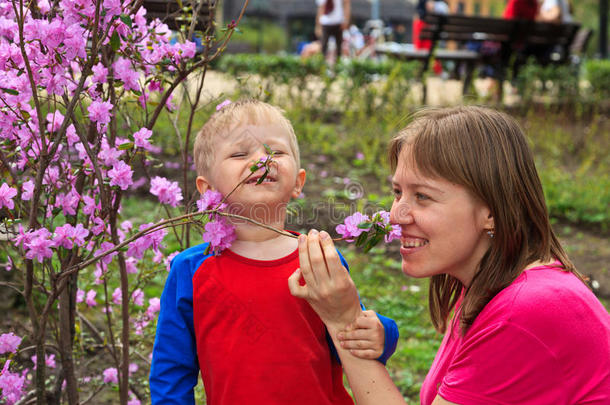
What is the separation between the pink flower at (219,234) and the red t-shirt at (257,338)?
54mm

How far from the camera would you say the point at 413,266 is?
63.9 inches

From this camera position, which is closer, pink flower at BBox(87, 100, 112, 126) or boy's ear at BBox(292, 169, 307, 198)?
pink flower at BBox(87, 100, 112, 126)

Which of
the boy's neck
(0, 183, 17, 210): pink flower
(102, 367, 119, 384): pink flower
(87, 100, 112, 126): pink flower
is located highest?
(87, 100, 112, 126): pink flower

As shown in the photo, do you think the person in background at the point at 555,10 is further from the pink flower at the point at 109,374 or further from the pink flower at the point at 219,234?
the pink flower at the point at 219,234

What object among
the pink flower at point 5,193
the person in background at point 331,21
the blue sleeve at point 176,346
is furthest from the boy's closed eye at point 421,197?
the person in background at point 331,21

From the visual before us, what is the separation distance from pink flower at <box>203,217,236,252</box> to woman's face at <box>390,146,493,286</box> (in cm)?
43

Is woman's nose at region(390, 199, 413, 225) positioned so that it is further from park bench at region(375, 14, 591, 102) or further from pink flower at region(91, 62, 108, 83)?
park bench at region(375, 14, 591, 102)

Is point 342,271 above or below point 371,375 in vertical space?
above

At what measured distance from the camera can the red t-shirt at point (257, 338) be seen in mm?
1619

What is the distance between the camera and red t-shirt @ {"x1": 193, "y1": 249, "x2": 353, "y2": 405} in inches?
63.7

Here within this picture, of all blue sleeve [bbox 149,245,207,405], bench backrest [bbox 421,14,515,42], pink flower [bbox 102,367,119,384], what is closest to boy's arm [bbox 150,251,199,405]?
blue sleeve [bbox 149,245,207,405]

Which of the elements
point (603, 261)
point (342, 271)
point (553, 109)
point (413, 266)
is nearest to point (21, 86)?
point (342, 271)

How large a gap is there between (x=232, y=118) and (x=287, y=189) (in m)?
0.25

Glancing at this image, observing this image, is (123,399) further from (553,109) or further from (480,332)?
(553,109)
